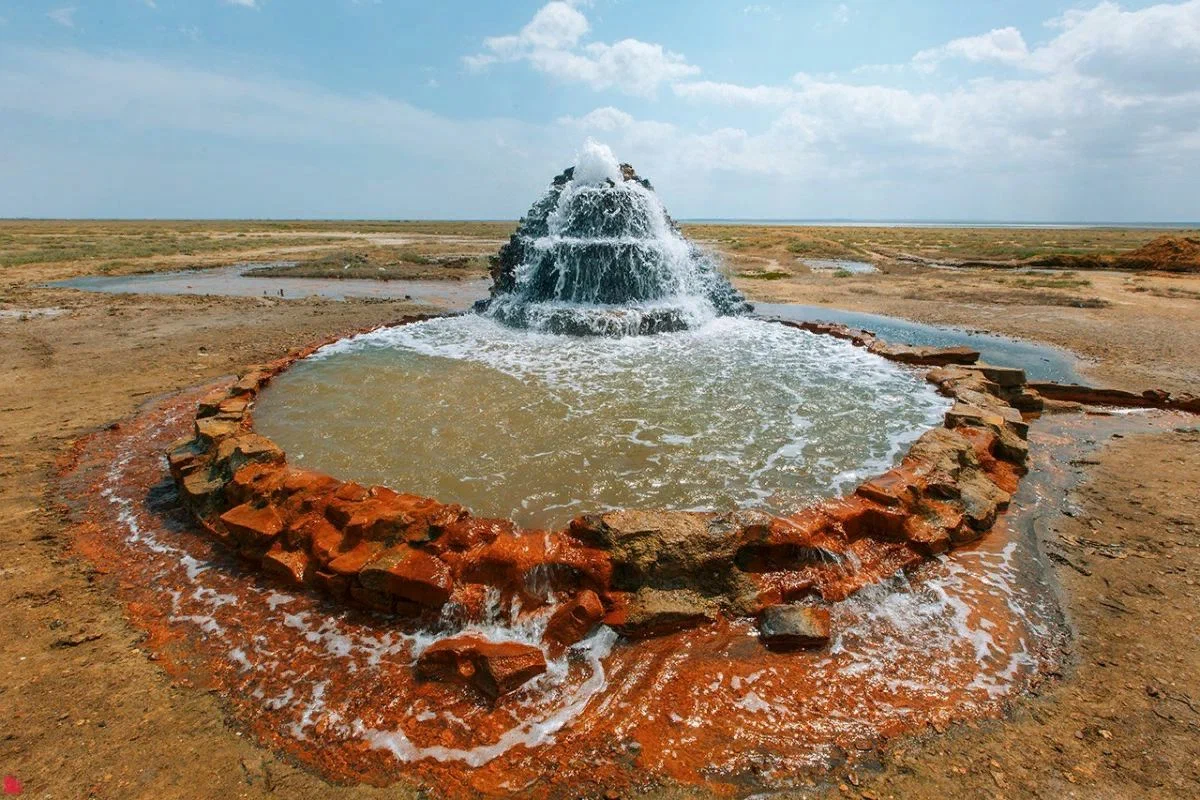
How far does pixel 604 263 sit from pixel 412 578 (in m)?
12.2

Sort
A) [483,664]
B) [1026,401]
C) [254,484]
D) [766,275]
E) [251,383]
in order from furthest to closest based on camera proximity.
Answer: [766,275] < [1026,401] < [251,383] < [254,484] < [483,664]

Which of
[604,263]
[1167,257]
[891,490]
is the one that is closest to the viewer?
[891,490]

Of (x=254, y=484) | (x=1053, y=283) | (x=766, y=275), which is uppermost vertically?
(x=766, y=275)

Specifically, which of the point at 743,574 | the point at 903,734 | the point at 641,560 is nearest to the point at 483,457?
the point at 641,560

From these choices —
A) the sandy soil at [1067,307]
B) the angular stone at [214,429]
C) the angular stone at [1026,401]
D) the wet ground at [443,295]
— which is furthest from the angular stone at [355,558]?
the sandy soil at [1067,307]

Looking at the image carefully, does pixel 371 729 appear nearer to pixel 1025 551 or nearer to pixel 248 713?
pixel 248 713

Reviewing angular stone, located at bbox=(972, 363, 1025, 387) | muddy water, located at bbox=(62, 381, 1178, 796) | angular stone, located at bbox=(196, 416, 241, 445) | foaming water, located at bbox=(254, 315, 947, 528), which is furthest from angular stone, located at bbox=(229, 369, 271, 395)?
angular stone, located at bbox=(972, 363, 1025, 387)

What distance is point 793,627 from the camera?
156 inches

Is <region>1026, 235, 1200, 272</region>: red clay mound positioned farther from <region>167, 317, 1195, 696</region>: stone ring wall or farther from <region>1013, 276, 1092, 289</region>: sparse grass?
<region>167, 317, 1195, 696</region>: stone ring wall

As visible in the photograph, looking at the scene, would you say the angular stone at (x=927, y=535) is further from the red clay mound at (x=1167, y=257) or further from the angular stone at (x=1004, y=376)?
the red clay mound at (x=1167, y=257)

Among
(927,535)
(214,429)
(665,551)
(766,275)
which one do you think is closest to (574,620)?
(665,551)

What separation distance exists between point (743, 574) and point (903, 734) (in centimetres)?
145

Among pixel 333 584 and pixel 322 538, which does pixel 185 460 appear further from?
pixel 333 584

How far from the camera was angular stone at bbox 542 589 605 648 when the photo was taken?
4.00 meters
